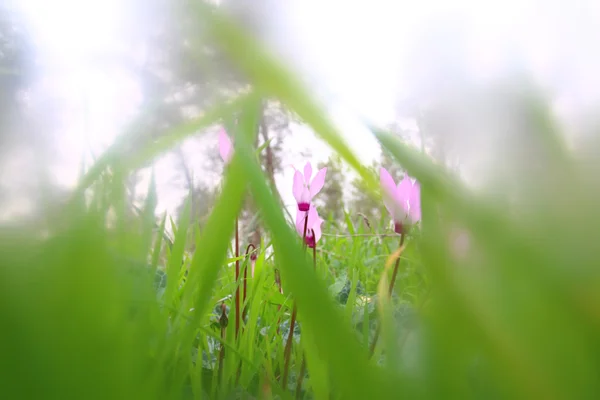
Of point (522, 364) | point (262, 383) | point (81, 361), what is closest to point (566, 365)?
point (522, 364)

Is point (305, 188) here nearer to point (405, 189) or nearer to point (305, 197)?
point (305, 197)

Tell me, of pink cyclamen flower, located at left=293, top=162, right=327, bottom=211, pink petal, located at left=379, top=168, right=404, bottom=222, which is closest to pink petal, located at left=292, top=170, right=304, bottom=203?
pink cyclamen flower, located at left=293, top=162, right=327, bottom=211

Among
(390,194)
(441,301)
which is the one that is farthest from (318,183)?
(441,301)

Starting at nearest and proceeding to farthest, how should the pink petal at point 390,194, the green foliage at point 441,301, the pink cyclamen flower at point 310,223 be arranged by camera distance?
the green foliage at point 441,301 < the pink petal at point 390,194 < the pink cyclamen flower at point 310,223

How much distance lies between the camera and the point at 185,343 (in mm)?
Answer: 415

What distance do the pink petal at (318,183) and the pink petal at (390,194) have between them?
154mm

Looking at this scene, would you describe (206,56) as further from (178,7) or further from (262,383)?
(262,383)

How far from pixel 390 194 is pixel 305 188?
0.37 meters

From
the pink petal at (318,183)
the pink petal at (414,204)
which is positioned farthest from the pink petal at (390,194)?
the pink petal at (318,183)

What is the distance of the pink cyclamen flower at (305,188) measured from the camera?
837 millimetres

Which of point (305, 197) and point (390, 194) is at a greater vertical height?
point (305, 197)

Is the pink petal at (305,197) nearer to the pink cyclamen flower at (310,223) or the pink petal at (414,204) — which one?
the pink cyclamen flower at (310,223)

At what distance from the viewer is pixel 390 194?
506 mm

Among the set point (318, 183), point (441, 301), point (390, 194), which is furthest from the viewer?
point (318, 183)
